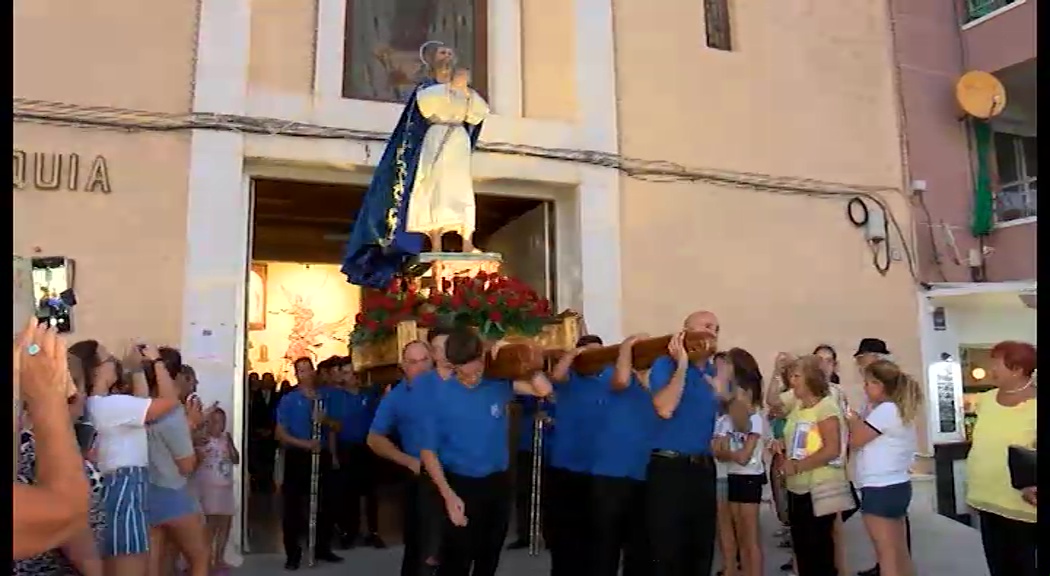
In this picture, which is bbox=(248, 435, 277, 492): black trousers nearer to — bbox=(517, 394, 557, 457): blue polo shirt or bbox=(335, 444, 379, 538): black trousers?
bbox=(335, 444, 379, 538): black trousers

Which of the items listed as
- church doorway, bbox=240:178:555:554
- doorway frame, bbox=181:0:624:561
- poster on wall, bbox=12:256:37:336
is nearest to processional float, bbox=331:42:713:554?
church doorway, bbox=240:178:555:554

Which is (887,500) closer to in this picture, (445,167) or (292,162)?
(445,167)

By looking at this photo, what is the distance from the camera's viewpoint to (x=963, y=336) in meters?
9.30

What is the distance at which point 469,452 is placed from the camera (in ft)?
13.7

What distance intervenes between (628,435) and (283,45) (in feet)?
15.1

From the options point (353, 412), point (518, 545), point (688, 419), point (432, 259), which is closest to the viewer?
point (688, 419)

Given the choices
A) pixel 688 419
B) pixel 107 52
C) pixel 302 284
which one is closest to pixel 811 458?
pixel 688 419

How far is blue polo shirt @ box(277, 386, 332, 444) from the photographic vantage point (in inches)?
259

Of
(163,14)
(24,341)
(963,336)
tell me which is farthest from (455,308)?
(963,336)

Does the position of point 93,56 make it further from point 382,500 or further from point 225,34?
point 382,500

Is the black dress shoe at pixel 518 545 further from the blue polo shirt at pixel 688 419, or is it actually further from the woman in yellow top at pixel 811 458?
the blue polo shirt at pixel 688 419

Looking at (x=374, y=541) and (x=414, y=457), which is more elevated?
(x=414, y=457)

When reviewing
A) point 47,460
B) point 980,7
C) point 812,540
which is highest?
point 980,7
